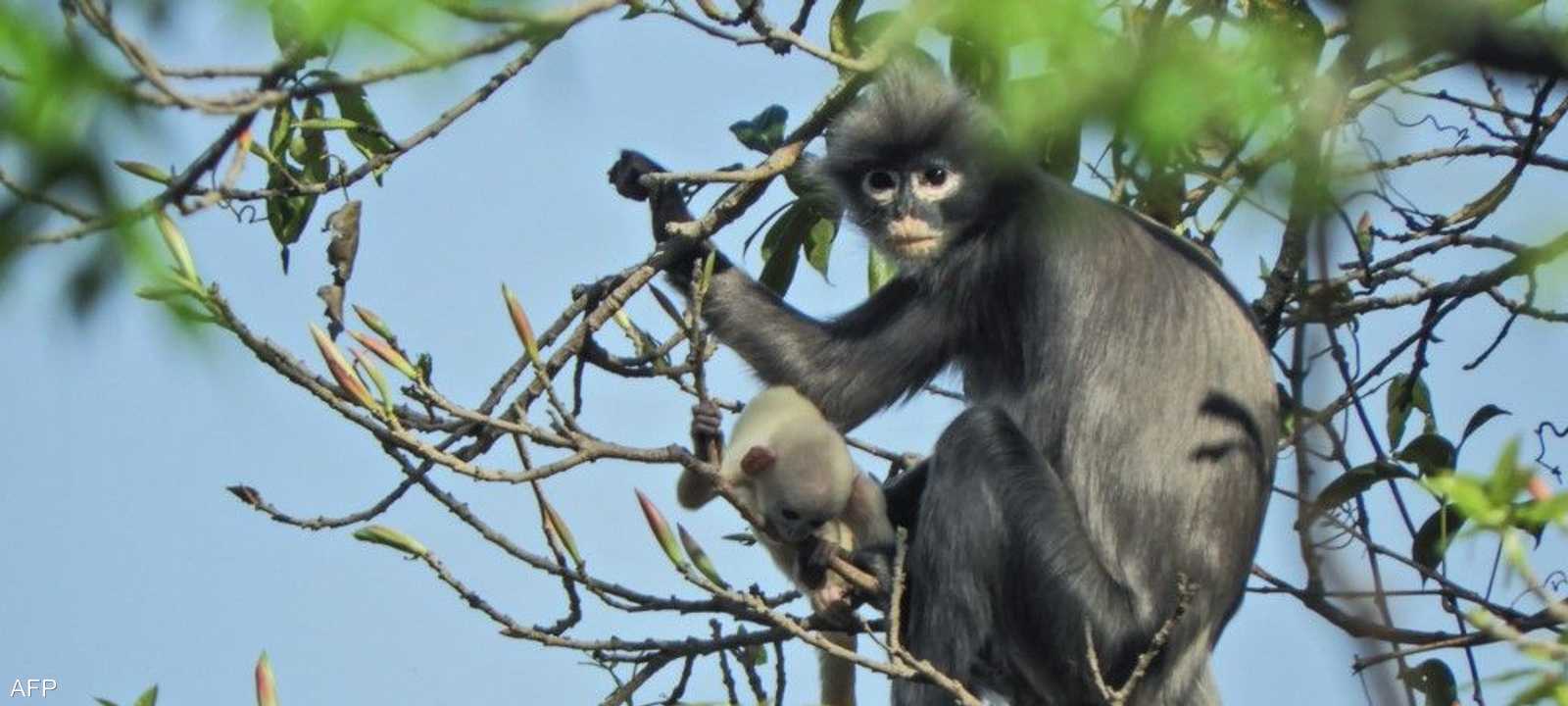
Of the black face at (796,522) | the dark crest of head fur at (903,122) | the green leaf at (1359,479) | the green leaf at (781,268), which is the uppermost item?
the dark crest of head fur at (903,122)

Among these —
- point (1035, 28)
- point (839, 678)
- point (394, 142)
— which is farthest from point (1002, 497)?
point (1035, 28)

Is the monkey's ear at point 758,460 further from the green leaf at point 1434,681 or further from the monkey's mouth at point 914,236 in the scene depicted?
the green leaf at point 1434,681

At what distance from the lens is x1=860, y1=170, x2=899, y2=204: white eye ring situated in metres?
6.50

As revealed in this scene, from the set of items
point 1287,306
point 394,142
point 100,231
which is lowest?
point 100,231

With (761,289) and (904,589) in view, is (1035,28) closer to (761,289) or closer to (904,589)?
(904,589)

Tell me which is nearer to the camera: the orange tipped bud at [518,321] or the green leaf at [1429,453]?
the orange tipped bud at [518,321]

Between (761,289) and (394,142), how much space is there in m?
1.81

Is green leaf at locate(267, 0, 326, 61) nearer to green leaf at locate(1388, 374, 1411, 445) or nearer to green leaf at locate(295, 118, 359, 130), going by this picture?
green leaf at locate(295, 118, 359, 130)

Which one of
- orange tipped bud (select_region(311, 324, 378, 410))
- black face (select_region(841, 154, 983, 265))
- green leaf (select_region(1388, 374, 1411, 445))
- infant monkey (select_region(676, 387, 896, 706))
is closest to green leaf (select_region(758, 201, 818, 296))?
black face (select_region(841, 154, 983, 265))

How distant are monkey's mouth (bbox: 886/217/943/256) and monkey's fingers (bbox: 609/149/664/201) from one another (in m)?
0.81

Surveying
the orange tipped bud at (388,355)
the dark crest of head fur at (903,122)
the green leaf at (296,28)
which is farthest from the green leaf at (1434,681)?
the green leaf at (296,28)

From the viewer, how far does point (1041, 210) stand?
250 inches

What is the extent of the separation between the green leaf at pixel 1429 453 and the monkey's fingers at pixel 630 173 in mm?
2357

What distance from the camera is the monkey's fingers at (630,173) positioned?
6.02 m
